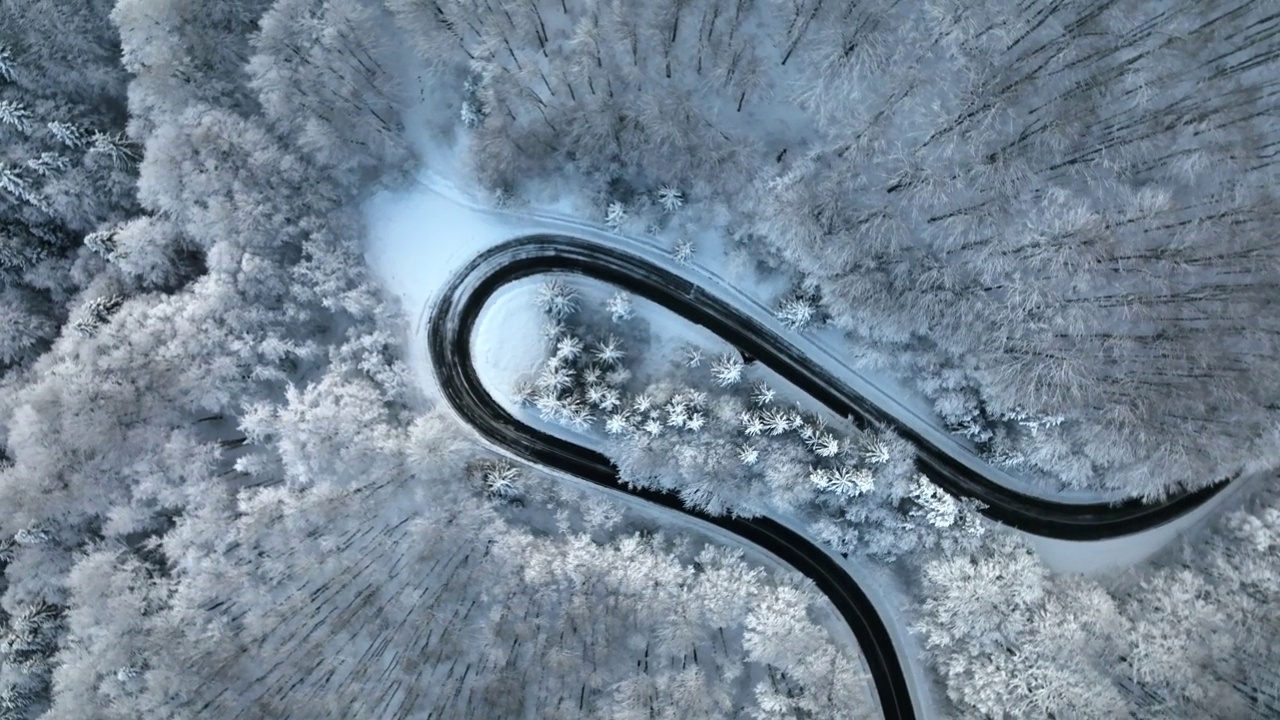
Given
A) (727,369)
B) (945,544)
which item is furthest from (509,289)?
(945,544)

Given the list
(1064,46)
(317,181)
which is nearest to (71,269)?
(317,181)

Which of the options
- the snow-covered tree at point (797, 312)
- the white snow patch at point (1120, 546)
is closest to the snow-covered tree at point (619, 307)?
the snow-covered tree at point (797, 312)

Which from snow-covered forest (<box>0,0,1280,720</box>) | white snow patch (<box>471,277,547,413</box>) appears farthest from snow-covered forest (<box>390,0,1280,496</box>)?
white snow patch (<box>471,277,547,413</box>)

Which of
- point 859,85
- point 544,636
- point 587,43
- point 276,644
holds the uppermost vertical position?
point 859,85

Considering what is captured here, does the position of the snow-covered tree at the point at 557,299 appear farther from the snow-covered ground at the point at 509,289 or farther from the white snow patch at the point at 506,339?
the snow-covered ground at the point at 509,289

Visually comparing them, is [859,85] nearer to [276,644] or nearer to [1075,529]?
[1075,529]

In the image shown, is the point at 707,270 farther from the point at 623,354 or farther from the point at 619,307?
the point at 623,354

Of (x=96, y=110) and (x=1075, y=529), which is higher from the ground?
(x=1075, y=529)
